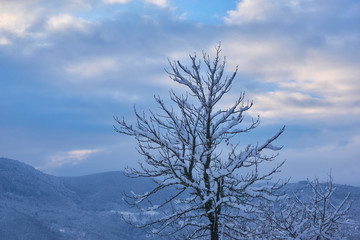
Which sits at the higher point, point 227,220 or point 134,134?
point 134,134

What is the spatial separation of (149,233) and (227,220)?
8.26 ft

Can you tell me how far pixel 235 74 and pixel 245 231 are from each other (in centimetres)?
485

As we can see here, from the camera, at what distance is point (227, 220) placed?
10.5 meters

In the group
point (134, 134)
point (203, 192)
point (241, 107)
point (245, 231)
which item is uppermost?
point (241, 107)

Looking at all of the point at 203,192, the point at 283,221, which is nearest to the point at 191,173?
the point at 203,192

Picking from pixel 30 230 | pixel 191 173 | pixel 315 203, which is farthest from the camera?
pixel 30 230

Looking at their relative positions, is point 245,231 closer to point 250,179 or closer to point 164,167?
point 250,179

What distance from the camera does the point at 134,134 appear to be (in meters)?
10.6

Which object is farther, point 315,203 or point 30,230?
point 30,230

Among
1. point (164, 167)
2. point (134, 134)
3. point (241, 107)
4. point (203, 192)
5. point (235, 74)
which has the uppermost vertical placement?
point (235, 74)

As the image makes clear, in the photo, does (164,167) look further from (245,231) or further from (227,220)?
(245,231)

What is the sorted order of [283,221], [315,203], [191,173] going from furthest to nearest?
1. [315,203]
2. [283,221]
3. [191,173]

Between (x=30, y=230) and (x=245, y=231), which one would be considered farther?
(x=30, y=230)

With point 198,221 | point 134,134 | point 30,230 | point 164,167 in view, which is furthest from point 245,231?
point 30,230
